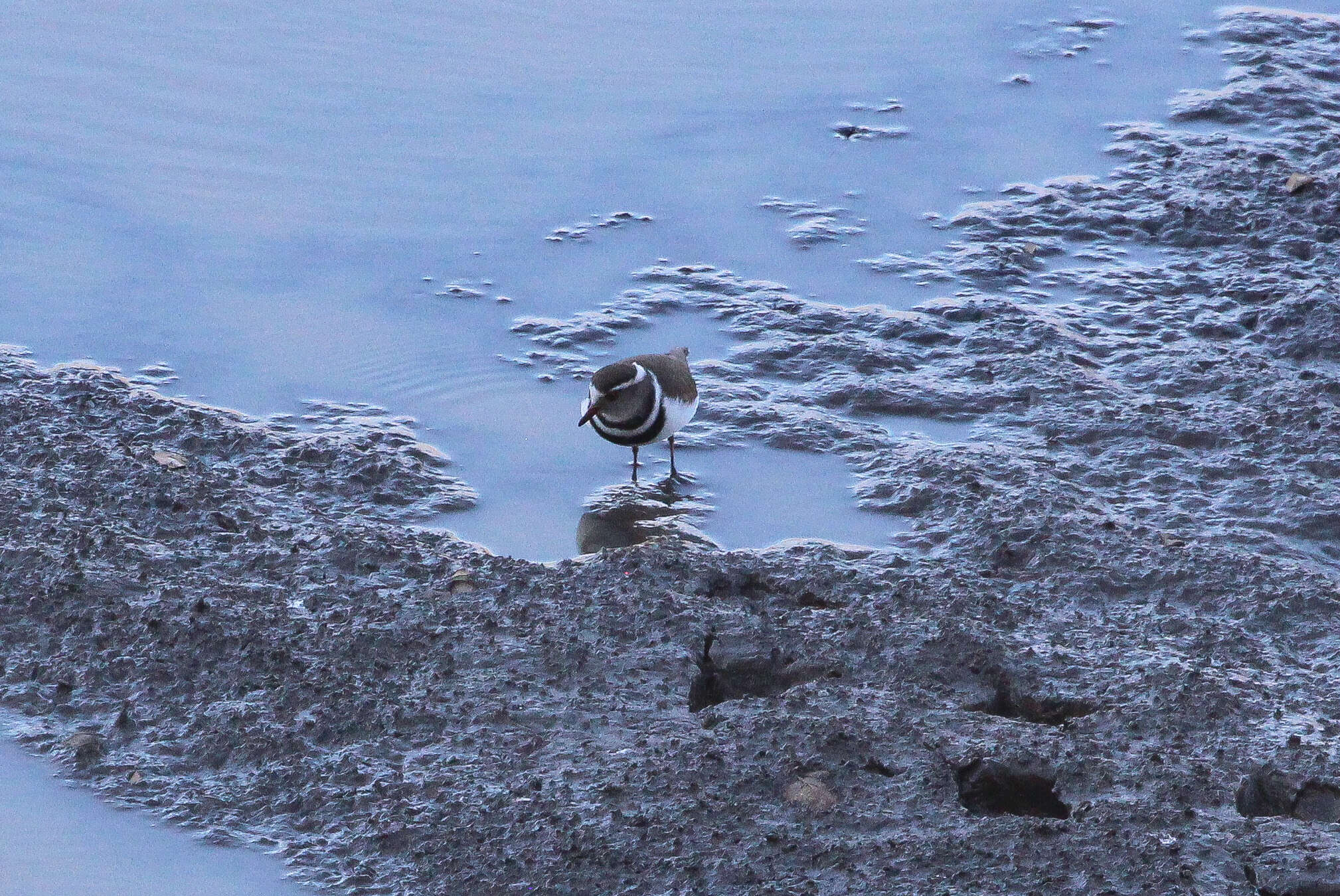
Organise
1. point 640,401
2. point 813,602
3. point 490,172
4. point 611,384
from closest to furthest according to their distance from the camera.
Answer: point 813,602
point 640,401
point 611,384
point 490,172

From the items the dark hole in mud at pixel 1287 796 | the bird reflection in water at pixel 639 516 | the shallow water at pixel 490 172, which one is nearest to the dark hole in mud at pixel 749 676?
the bird reflection in water at pixel 639 516

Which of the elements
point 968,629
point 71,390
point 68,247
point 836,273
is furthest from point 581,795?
point 68,247

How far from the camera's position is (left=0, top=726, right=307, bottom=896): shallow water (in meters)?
4.52

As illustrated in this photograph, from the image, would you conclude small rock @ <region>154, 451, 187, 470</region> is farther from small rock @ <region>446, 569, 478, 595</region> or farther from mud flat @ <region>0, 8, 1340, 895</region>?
small rock @ <region>446, 569, 478, 595</region>

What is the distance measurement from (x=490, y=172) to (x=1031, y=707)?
530 cm

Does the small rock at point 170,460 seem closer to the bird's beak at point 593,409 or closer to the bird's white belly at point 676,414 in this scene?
the bird's beak at point 593,409

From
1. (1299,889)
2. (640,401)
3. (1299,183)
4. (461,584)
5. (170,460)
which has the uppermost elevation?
(1299,183)

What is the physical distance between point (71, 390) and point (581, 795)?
3.61 m

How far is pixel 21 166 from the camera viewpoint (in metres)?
9.07

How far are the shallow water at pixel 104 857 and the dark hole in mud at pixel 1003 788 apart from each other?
6.37ft

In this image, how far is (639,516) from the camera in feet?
21.5

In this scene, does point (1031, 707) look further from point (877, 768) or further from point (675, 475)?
point (675, 475)

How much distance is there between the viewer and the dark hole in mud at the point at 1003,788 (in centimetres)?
468

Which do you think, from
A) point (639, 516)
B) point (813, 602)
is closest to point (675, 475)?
point (639, 516)
